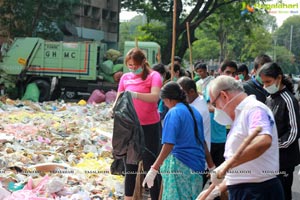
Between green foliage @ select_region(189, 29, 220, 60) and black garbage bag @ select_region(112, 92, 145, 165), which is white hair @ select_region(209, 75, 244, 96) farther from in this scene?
green foliage @ select_region(189, 29, 220, 60)

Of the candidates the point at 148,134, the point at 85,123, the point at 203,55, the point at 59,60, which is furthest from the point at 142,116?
the point at 203,55

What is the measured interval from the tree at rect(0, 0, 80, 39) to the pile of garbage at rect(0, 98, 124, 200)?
43.1ft

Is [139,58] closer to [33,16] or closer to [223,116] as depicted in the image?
[223,116]

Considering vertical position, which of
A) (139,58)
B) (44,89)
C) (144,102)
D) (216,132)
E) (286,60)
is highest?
(139,58)

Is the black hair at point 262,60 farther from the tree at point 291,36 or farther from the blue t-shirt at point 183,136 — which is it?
the tree at point 291,36

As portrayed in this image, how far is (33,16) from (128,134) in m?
21.9

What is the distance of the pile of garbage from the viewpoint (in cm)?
636

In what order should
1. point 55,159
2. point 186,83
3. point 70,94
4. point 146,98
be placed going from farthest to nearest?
point 70,94 < point 55,159 < point 146,98 < point 186,83

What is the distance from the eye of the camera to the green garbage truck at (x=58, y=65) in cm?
2152

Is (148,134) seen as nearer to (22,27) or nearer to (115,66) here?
(115,66)

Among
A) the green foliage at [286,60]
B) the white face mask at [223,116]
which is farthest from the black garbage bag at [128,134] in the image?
the green foliage at [286,60]

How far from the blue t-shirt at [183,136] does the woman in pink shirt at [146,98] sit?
1.07 metres

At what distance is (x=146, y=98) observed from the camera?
594cm

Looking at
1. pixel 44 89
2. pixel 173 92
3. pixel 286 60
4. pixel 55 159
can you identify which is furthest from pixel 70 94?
pixel 286 60
